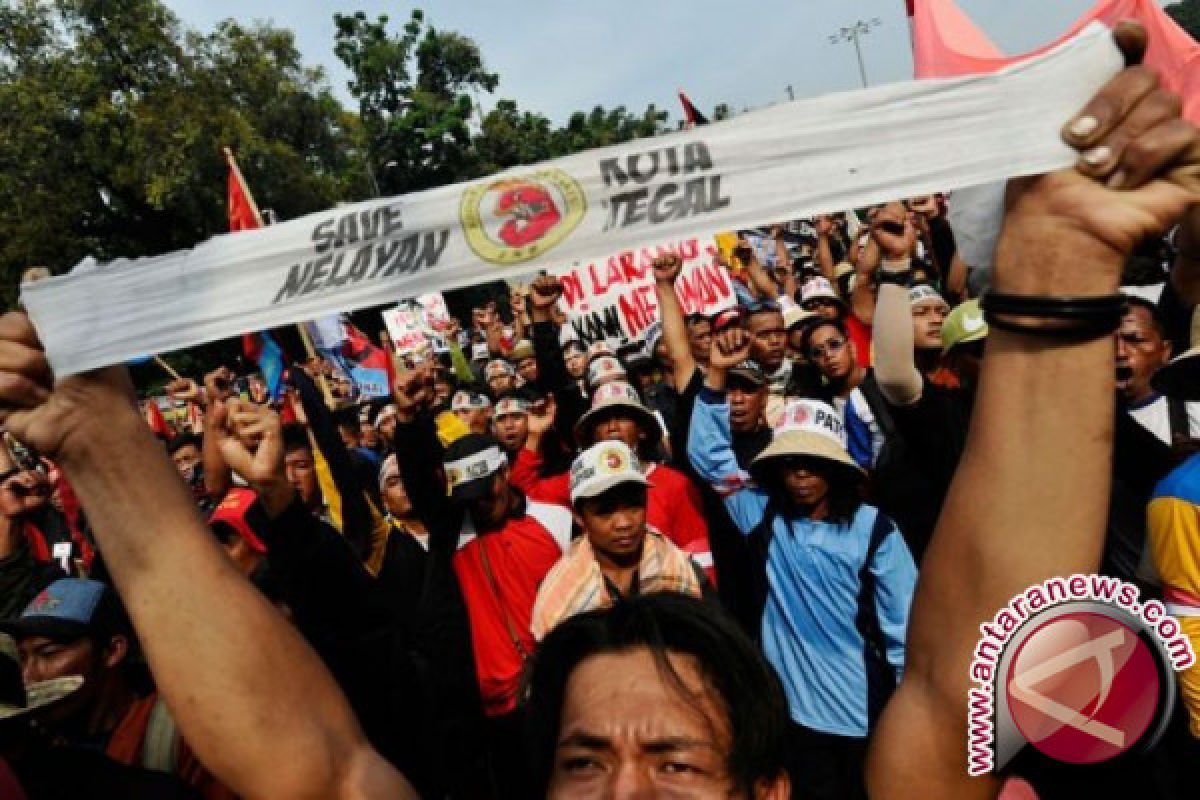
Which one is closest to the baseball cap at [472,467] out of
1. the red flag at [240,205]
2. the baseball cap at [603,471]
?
the baseball cap at [603,471]

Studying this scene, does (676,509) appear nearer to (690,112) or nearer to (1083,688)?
(1083,688)

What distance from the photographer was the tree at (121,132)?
2433 cm

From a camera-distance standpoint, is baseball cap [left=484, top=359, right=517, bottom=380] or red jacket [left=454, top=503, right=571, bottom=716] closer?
red jacket [left=454, top=503, right=571, bottom=716]

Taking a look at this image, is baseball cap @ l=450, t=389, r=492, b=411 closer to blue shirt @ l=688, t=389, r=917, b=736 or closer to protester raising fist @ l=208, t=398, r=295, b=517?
blue shirt @ l=688, t=389, r=917, b=736

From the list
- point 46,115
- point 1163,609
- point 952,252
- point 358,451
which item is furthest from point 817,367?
point 46,115

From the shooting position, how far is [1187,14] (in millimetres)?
93625

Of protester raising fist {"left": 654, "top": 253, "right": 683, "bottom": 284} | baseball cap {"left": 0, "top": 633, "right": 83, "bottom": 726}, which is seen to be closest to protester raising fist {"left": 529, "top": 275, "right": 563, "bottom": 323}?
protester raising fist {"left": 654, "top": 253, "right": 683, "bottom": 284}

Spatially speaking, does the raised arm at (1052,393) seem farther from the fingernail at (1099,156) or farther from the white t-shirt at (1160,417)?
the white t-shirt at (1160,417)

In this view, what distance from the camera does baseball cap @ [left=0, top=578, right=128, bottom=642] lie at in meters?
2.84

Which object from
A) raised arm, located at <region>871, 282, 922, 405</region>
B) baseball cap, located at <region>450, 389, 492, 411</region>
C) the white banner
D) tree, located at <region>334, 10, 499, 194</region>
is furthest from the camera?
tree, located at <region>334, 10, 499, 194</region>

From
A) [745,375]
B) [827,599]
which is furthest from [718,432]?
[827,599]

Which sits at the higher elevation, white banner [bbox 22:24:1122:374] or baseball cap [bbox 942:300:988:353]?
white banner [bbox 22:24:1122:374]

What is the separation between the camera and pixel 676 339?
411cm

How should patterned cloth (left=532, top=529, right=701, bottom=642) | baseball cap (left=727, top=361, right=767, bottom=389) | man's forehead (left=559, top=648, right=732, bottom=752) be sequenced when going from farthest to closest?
baseball cap (left=727, top=361, right=767, bottom=389) → patterned cloth (left=532, top=529, right=701, bottom=642) → man's forehead (left=559, top=648, right=732, bottom=752)
